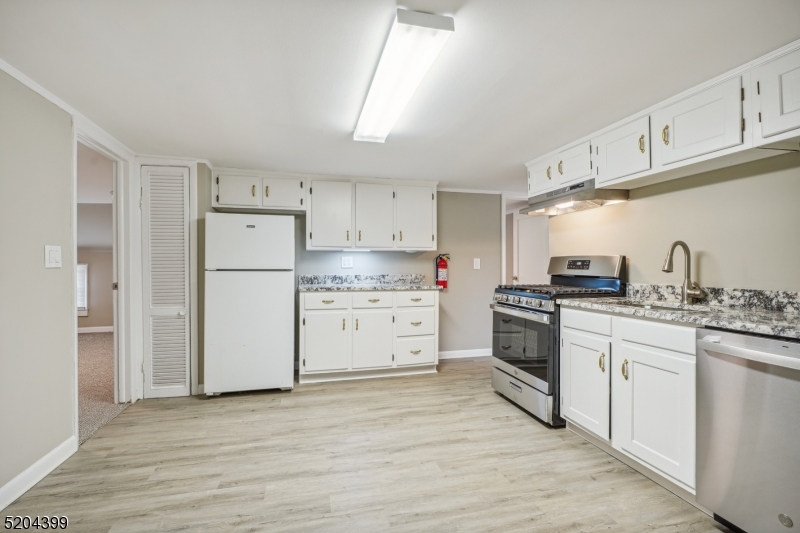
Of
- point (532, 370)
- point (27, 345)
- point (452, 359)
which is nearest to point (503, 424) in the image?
point (532, 370)

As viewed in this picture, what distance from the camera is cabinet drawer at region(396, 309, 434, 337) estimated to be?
3.78 metres

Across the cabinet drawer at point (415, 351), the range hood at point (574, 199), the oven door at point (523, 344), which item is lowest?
the cabinet drawer at point (415, 351)

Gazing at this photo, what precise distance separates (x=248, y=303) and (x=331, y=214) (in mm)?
1259

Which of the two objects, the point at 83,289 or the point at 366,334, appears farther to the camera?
the point at 83,289

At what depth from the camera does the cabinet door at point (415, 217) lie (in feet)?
13.3

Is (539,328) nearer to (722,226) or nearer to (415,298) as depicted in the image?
(722,226)

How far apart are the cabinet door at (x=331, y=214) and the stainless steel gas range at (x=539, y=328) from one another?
1.75 meters

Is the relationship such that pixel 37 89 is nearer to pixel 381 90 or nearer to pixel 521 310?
pixel 381 90

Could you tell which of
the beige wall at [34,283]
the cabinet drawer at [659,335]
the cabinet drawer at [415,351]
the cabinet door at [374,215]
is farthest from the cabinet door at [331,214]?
the cabinet drawer at [659,335]

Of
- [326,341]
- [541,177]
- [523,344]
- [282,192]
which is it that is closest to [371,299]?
[326,341]

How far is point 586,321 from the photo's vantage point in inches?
90.4

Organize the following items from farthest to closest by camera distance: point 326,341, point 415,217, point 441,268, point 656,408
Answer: point 441,268, point 415,217, point 326,341, point 656,408

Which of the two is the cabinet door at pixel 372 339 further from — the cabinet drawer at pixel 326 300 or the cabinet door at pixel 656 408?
the cabinet door at pixel 656 408

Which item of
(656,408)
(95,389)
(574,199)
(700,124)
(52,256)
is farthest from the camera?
(95,389)
